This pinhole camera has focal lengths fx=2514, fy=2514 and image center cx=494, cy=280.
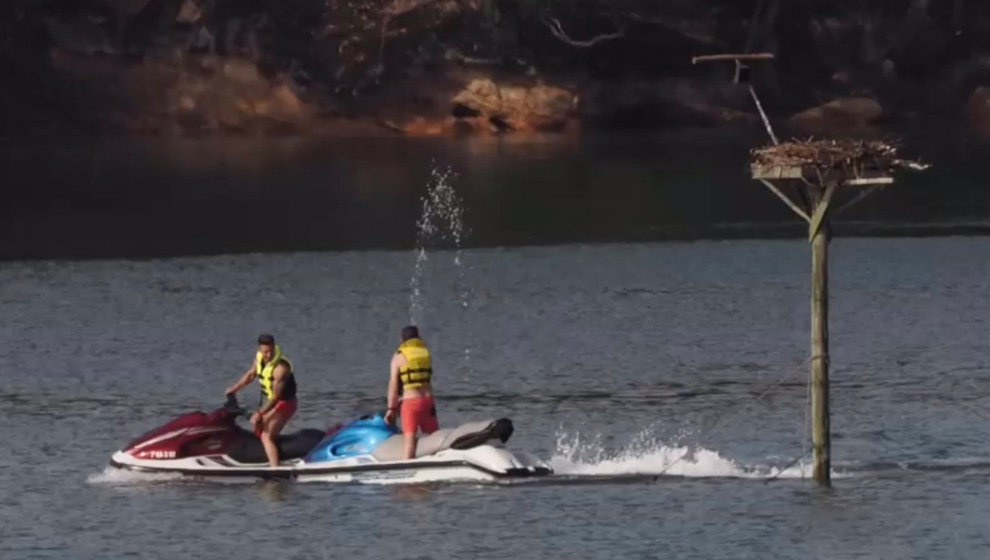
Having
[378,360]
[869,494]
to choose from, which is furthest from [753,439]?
[378,360]

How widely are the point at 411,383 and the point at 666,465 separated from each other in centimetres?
423

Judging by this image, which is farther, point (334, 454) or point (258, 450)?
point (258, 450)

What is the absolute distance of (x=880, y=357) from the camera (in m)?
47.2

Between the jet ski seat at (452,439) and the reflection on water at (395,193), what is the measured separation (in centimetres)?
3471

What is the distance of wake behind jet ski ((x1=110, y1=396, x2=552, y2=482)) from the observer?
3225 cm

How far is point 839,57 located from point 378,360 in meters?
59.3

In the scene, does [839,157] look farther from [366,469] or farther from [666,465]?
[366,469]

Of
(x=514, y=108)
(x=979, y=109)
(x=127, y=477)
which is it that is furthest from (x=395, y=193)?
(x=127, y=477)

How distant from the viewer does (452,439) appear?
3228 cm

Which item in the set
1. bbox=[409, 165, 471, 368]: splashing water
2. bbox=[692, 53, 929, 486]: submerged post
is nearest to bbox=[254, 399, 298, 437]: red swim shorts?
bbox=[692, 53, 929, 486]: submerged post

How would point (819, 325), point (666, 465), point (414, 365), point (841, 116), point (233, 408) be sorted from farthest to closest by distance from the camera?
point (841, 116)
point (666, 465)
point (233, 408)
point (819, 325)
point (414, 365)

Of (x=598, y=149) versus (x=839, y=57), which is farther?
A: (x=839, y=57)

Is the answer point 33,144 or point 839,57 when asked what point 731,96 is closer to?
point 839,57

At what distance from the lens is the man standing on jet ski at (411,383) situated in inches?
1262
